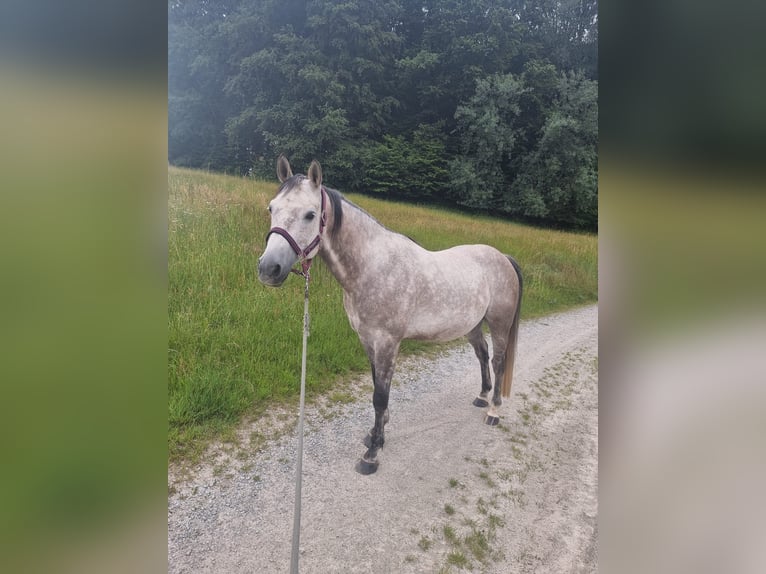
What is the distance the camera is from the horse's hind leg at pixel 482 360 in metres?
2.50

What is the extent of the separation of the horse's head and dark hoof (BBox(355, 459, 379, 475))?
1.07 meters

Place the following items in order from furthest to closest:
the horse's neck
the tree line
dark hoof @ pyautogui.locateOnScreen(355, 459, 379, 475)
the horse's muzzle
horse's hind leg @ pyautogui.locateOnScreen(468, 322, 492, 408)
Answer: horse's hind leg @ pyautogui.locateOnScreen(468, 322, 492, 408), the tree line, dark hoof @ pyautogui.locateOnScreen(355, 459, 379, 475), the horse's neck, the horse's muzzle

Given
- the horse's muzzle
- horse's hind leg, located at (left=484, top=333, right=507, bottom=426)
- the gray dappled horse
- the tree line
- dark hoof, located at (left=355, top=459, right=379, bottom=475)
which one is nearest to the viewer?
the horse's muzzle

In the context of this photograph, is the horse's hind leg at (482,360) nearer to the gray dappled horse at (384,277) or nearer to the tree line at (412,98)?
the gray dappled horse at (384,277)

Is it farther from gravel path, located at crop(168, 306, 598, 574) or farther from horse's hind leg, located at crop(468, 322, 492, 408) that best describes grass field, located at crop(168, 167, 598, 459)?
horse's hind leg, located at crop(468, 322, 492, 408)

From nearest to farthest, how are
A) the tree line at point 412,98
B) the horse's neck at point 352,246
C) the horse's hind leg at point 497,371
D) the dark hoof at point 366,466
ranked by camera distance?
the horse's neck at point 352,246 → the dark hoof at point 366,466 → the tree line at point 412,98 → the horse's hind leg at point 497,371

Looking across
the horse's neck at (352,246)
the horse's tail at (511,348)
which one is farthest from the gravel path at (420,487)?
the horse's neck at (352,246)

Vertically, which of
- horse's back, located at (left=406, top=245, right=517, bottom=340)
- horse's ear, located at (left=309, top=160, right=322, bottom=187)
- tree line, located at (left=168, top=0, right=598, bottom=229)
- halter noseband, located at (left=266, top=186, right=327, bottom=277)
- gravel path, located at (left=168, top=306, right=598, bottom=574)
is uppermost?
tree line, located at (left=168, top=0, right=598, bottom=229)

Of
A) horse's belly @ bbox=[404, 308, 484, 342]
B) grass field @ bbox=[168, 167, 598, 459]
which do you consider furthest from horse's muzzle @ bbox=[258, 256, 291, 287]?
horse's belly @ bbox=[404, 308, 484, 342]

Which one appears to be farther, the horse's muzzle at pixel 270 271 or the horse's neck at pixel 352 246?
the horse's neck at pixel 352 246

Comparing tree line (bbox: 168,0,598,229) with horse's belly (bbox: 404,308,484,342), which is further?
tree line (bbox: 168,0,598,229)

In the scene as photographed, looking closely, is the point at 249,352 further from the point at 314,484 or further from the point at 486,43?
the point at 486,43

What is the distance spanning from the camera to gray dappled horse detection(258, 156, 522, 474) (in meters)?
1.57

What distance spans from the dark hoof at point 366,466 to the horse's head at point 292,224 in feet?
3.51
